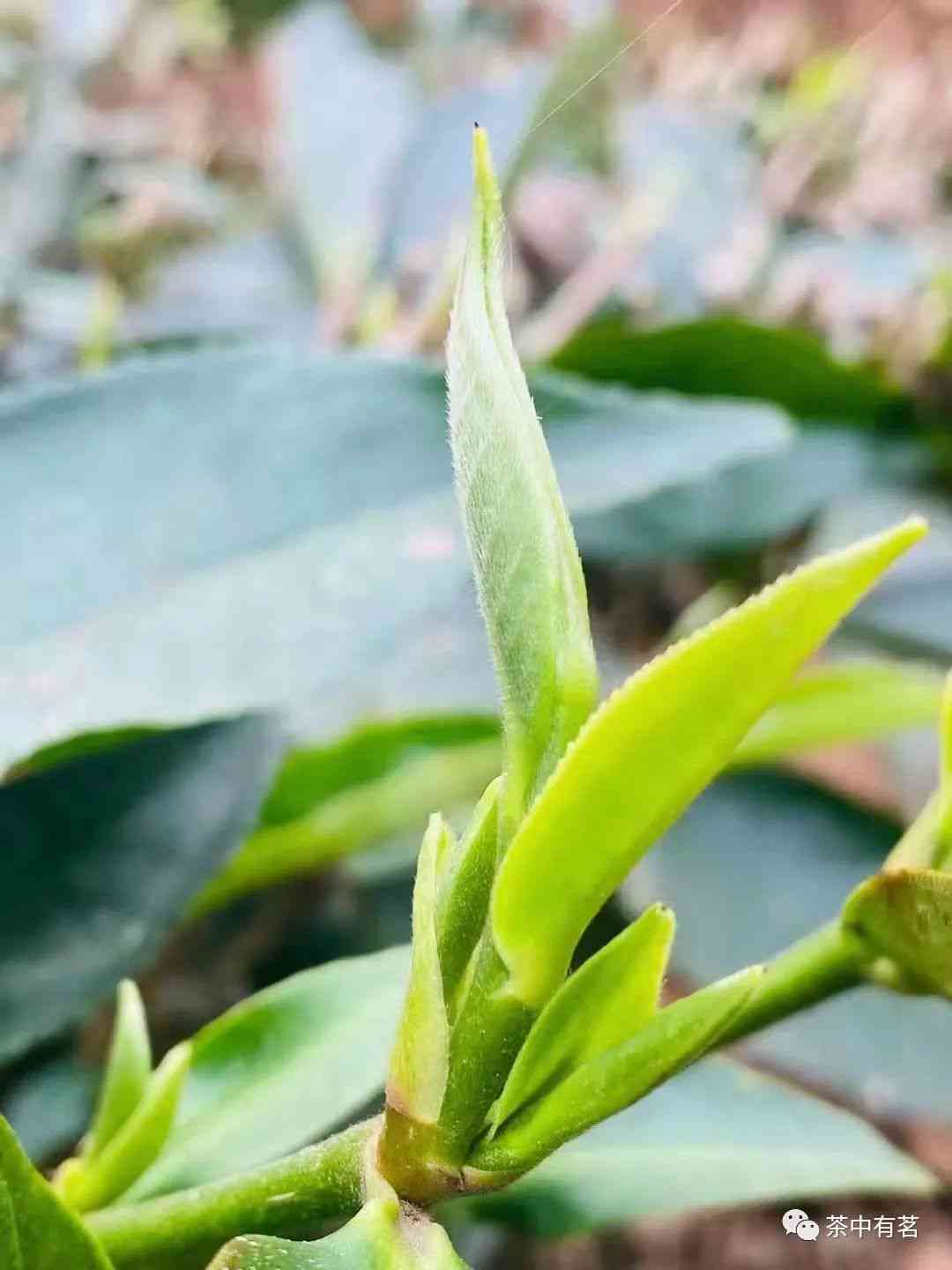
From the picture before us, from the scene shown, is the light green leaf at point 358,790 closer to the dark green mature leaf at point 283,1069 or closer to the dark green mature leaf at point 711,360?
the dark green mature leaf at point 283,1069

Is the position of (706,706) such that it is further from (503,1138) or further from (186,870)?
(186,870)

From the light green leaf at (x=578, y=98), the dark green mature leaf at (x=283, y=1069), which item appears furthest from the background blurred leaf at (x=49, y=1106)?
the light green leaf at (x=578, y=98)

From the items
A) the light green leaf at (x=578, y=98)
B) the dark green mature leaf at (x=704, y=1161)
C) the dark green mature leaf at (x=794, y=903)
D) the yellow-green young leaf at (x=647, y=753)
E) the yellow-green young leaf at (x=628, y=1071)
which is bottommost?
the dark green mature leaf at (x=794, y=903)

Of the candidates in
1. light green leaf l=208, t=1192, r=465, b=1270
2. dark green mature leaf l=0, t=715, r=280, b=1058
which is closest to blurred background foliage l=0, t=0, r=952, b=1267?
dark green mature leaf l=0, t=715, r=280, b=1058

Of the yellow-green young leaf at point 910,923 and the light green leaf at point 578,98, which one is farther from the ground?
the light green leaf at point 578,98

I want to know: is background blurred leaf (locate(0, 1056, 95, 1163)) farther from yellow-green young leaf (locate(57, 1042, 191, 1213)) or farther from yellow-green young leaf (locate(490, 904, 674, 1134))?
yellow-green young leaf (locate(490, 904, 674, 1134))

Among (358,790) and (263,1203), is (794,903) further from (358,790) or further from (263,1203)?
(263,1203)

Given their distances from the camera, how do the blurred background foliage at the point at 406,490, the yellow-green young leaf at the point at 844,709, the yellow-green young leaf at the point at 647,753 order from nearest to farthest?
the yellow-green young leaf at the point at 647,753
the blurred background foliage at the point at 406,490
the yellow-green young leaf at the point at 844,709


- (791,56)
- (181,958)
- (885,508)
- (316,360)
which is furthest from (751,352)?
(791,56)

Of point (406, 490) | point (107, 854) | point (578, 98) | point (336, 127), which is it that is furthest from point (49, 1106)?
point (336, 127)
